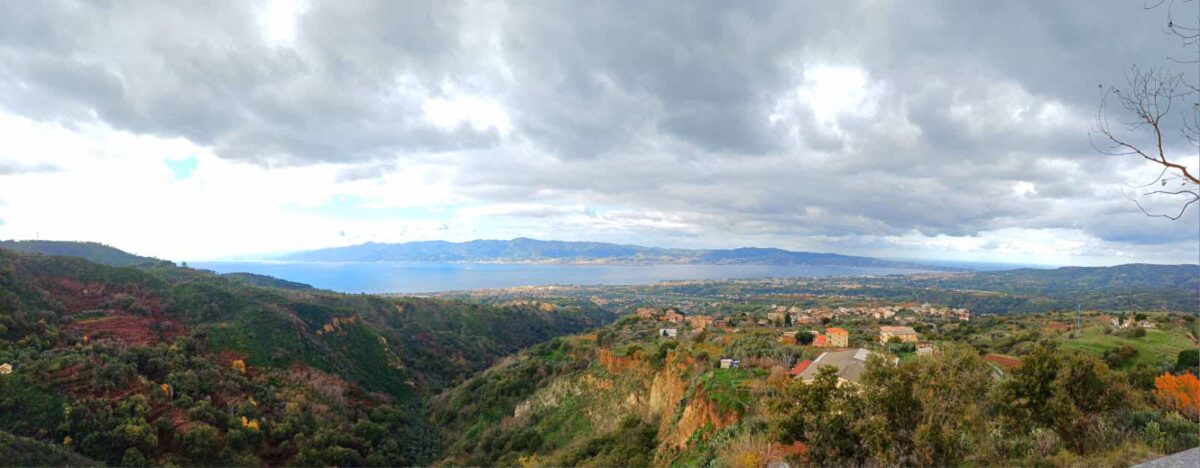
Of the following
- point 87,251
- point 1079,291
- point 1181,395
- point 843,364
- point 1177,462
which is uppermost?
point 87,251

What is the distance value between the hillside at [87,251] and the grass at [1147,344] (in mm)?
104403

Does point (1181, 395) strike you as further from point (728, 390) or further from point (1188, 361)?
point (728, 390)

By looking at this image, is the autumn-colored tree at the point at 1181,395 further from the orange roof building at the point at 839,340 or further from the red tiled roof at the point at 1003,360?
the orange roof building at the point at 839,340

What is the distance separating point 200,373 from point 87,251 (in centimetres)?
9034

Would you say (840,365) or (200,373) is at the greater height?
(840,365)

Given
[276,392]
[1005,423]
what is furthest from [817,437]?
[276,392]

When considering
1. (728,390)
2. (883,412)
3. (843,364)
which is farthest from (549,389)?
(883,412)

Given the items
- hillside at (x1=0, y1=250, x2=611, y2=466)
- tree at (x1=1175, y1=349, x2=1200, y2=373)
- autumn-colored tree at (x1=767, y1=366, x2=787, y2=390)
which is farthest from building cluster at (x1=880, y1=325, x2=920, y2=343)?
hillside at (x1=0, y1=250, x2=611, y2=466)

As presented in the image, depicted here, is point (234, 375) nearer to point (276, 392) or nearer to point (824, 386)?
point (276, 392)

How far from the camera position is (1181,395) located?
29.3ft

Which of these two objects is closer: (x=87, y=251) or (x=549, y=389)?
(x=549, y=389)

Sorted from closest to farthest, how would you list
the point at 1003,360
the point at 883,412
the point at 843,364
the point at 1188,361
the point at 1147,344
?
the point at 883,412
the point at 1188,361
the point at 843,364
the point at 1003,360
the point at 1147,344

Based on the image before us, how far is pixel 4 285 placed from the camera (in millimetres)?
32750

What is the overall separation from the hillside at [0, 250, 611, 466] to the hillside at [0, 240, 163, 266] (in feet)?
144
